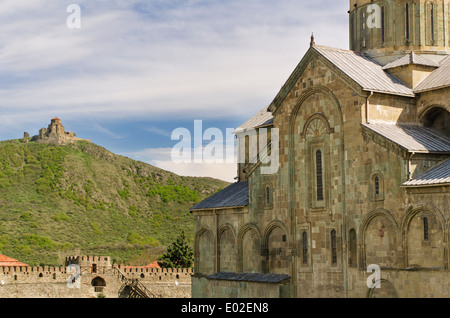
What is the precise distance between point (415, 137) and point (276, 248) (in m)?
7.03

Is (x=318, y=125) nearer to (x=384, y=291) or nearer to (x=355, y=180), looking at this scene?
(x=355, y=180)

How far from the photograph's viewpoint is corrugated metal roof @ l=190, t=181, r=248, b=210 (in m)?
29.2

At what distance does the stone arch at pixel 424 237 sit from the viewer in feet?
66.6

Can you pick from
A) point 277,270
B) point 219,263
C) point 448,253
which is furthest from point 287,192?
point 448,253

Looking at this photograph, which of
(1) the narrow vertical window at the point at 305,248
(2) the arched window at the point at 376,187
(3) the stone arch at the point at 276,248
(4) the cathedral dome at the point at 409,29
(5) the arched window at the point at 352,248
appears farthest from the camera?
(4) the cathedral dome at the point at 409,29

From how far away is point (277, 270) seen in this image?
87.2 feet

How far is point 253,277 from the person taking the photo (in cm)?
2711

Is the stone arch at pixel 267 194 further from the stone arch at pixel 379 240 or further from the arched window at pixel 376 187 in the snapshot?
the arched window at pixel 376 187

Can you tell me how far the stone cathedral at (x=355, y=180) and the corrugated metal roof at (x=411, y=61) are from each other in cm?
7

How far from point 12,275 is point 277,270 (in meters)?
30.4

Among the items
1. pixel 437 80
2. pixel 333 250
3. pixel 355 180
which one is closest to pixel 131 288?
pixel 333 250

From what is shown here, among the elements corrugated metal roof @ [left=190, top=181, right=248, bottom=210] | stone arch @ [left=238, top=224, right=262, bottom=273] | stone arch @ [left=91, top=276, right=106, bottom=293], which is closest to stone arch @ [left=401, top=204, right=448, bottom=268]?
stone arch @ [left=238, top=224, right=262, bottom=273]

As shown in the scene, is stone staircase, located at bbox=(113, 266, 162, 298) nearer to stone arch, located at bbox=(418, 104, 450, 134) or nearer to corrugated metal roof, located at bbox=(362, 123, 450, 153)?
stone arch, located at bbox=(418, 104, 450, 134)

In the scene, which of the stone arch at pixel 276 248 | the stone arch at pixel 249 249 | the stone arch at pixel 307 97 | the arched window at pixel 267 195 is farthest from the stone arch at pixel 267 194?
the stone arch at pixel 307 97
